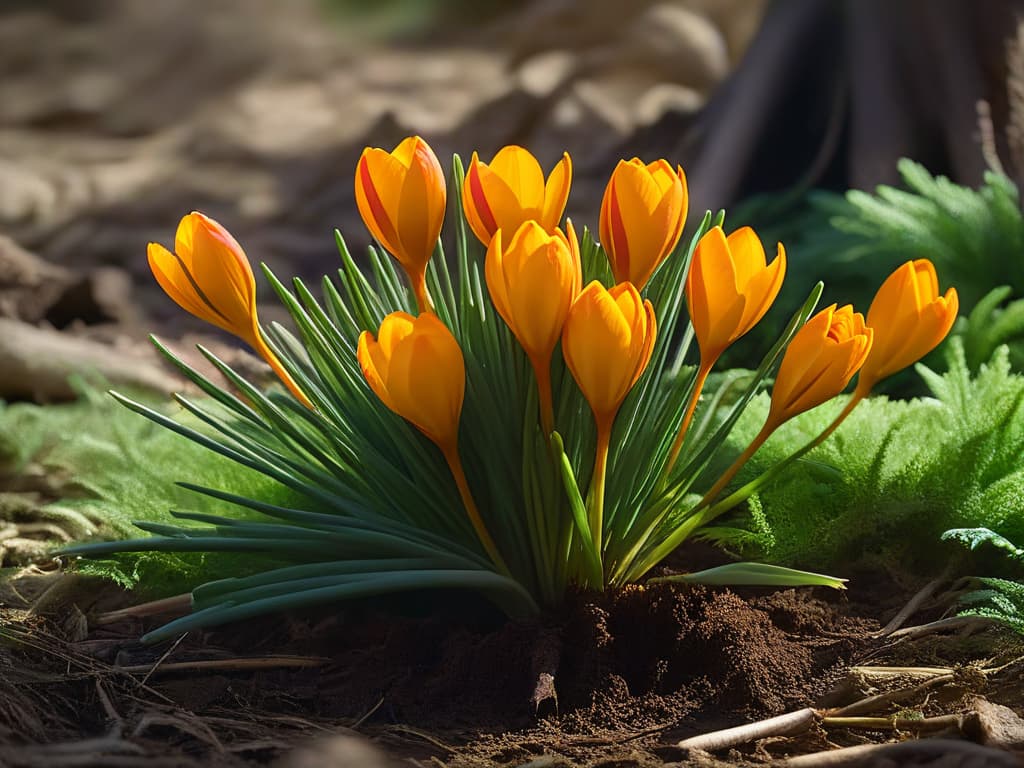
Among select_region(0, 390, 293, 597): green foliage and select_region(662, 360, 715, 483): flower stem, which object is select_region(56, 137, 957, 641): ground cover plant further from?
select_region(0, 390, 293, 597): green foliage

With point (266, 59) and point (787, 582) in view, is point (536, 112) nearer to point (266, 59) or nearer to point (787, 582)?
point (266, 59)

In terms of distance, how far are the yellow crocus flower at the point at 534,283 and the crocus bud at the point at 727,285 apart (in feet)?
0.49

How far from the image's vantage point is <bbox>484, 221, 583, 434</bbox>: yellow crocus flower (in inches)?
48.7

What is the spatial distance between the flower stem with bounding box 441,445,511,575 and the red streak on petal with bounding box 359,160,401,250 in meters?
0.29

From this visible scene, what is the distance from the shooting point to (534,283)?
49.1 inches

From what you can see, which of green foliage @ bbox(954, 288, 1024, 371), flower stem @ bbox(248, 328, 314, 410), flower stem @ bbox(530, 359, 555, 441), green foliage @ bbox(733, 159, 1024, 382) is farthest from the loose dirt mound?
green foliage @ bbox(733, 159, 1024, 382)

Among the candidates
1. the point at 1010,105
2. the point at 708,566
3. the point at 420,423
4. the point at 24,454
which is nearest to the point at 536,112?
the point at 1010,105

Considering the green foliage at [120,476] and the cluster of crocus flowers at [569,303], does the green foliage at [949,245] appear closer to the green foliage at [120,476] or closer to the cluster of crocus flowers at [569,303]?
the cluster of crocus flowers at [569,303]

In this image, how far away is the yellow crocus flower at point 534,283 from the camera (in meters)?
1.24

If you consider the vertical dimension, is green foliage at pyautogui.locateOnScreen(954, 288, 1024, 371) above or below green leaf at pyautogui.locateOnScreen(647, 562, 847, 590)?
above

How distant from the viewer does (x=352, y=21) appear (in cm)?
946

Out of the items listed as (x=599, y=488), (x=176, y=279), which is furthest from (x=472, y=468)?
(x=176, y=279)

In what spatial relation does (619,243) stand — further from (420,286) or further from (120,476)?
(120,476)

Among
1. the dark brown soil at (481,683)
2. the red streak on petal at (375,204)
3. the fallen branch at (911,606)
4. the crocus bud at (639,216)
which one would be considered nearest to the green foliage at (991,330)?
the fallen branch at (911,606)
